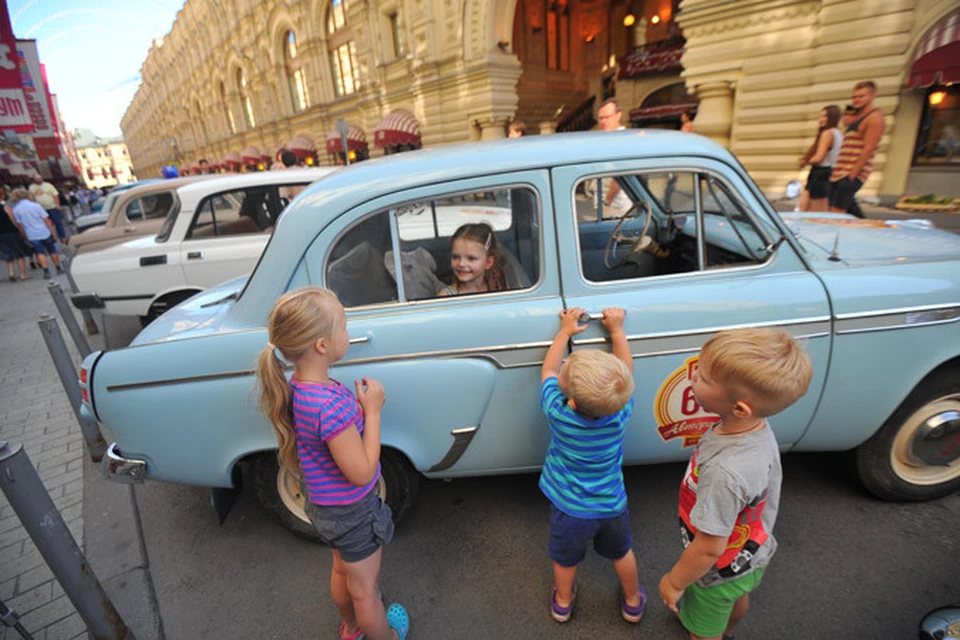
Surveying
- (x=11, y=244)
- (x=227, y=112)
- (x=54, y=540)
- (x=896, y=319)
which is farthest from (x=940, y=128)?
(x=227, y=112)

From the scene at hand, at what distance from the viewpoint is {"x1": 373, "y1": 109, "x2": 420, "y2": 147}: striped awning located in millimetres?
18344

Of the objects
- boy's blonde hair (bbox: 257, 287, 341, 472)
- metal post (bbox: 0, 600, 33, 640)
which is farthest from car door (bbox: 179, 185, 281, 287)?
boy's blonde hair (bbox: 257, 287, 341, 472)

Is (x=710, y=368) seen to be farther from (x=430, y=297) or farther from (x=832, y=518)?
(x=832, y=518)

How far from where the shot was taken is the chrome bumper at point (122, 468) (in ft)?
6.73

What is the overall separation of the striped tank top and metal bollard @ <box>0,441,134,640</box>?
676 cm

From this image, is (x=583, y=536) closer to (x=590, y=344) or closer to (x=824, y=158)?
(x=590, y=344)

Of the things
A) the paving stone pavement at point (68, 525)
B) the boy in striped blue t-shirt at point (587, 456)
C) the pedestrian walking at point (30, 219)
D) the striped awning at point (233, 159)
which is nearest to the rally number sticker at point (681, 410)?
the boy in striped blue t-shirt at point (587, 456)

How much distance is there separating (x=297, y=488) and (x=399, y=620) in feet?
2.70

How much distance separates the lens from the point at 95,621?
1768mm

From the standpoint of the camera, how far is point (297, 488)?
2.32m

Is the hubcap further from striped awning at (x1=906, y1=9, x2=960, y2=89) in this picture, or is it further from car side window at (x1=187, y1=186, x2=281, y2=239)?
striped awning at (x1=906, y1=9, x2=960, y2=89)

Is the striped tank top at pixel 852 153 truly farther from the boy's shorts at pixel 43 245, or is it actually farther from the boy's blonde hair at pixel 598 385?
the boy's shorts at pixel 43 245

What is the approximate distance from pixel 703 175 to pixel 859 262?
0.83 meters

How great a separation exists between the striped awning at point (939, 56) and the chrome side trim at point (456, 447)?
33.8 feet
